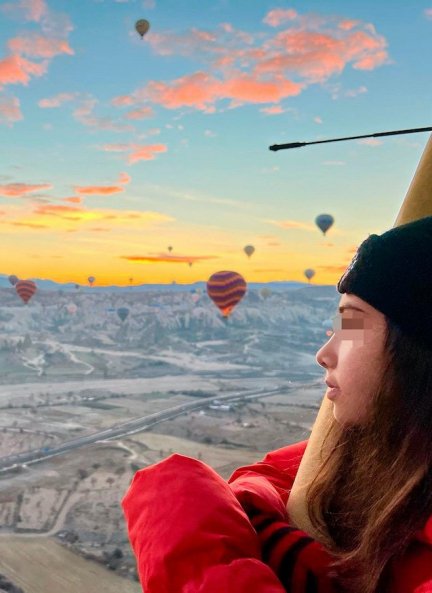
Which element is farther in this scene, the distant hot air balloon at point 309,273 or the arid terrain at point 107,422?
the distant hot air balloon at point 309,273

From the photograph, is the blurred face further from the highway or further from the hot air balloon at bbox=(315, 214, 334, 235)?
the hot air balloon at bbox=(315, 214, 334, 235)

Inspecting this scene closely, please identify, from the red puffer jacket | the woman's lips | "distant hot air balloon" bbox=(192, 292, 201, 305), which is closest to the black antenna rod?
the woman's lips

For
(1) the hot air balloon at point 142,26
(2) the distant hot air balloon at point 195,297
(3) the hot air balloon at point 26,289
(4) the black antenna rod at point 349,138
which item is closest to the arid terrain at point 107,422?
(4) the black antenna rod at point 349,138

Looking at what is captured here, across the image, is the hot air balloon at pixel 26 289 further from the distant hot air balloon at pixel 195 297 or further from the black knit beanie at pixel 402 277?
the distant hot air balloon at pixel 195 297

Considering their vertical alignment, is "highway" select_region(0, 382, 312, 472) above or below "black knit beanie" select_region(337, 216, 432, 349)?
below

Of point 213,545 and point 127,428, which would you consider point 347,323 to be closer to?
point 213,545

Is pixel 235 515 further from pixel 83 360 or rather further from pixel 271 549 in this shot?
pixel 83 360
